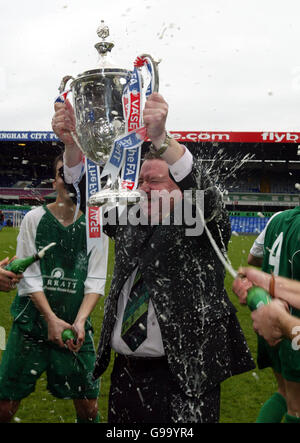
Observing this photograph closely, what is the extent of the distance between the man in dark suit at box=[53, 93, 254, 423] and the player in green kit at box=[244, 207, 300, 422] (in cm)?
42

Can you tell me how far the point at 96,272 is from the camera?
2.54 m

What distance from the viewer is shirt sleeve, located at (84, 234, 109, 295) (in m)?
2.50

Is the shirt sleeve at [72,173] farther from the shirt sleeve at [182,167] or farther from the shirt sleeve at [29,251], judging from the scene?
the shirt sleeve at [182,167]

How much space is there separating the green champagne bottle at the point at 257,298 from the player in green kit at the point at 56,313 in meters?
1.18

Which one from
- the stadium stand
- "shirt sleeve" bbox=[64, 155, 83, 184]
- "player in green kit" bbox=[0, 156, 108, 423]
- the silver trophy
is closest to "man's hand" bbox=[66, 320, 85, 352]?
"player in green kit" bbox=[0, 156, 108, 423]

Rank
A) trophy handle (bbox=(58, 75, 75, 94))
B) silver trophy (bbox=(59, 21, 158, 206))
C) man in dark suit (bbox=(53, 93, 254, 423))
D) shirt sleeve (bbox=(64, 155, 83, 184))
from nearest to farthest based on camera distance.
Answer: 1. man in dark suit (bbox=(53, 93, 254, 423))
2. silver trophy (bbox=(59, 21, 158, 206))
3. trophy handle (bbox=(58, 75, 75, 94))
4. shirt sleeve (bbox=(64, 155, 83, 184))

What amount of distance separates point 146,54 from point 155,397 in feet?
4.28

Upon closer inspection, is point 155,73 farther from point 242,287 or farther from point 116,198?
point 242,287

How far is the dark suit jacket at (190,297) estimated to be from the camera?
5.57 ft

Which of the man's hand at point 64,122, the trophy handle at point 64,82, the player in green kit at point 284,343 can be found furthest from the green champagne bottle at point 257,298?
the trophy handle at point 64,82

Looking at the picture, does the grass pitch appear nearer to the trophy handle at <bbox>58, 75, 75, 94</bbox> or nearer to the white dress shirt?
the white dress shirt

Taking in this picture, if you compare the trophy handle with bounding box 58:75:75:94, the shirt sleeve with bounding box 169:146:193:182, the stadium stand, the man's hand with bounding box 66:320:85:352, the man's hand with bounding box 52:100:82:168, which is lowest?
the man's hand with bounding box 66:320:85:352

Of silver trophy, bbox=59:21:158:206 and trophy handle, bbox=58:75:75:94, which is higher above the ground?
trophy handle, bbox=58:75:75:94

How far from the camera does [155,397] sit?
69.8 inches
